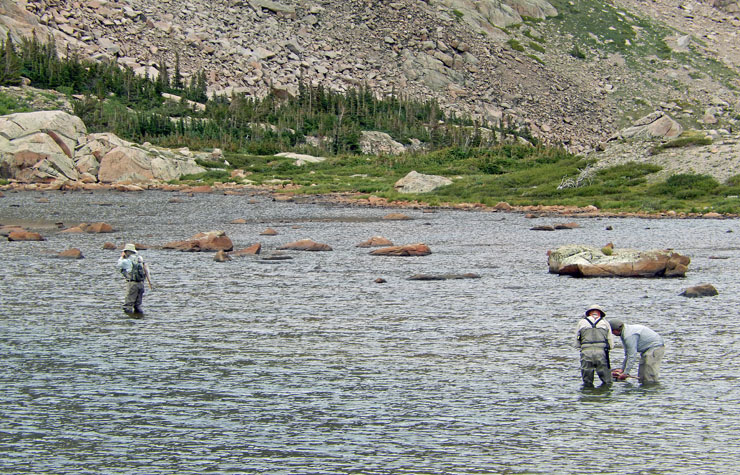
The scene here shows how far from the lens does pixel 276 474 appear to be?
12875 millimetres

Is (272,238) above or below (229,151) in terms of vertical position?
below

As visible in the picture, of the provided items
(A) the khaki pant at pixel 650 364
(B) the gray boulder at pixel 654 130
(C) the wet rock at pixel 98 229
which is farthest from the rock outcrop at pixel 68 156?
(A) the khaki pant at pixel 650 364

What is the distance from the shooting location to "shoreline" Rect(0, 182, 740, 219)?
58.0 meters

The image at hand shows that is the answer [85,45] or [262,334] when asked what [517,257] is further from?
[85,45]

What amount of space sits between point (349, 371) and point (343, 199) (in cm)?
5298

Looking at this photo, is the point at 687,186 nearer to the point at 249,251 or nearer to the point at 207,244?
the point at 249,251

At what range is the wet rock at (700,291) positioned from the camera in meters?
27.1

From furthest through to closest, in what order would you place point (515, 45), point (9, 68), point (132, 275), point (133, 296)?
point (515, 45), point (9, 68), point (133, 296), point (132, 275)

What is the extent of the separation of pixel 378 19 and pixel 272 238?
423 feet

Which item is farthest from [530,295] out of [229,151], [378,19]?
[378,19]

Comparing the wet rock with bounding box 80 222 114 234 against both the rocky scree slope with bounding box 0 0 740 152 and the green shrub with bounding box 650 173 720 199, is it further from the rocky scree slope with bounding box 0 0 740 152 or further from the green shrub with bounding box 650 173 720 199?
the rocky scree slope with bounding box 0 0 740 152

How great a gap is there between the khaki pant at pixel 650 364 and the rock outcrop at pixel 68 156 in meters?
72.0

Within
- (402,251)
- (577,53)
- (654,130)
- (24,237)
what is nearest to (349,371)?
(402,251)

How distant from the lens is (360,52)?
15962 cm
